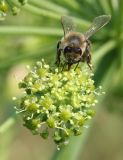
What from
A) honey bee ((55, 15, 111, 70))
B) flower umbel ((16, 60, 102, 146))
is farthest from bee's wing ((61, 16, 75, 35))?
flower umbel ((16, 60, 102, 146))

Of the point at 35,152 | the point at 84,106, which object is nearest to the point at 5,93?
the point at 84,106

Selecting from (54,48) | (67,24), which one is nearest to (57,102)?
(67,24)

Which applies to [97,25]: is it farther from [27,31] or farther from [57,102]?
[57,102]

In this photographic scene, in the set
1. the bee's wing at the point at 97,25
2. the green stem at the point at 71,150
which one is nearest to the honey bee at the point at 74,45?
the bee's wing at the point at 97,25

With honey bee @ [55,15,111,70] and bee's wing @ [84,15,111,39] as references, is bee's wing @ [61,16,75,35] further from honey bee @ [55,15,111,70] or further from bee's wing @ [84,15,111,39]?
bee's wing @ [84,15,111,39]

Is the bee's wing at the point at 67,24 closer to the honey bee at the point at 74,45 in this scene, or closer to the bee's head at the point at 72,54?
the honey bee at the point at 74,45

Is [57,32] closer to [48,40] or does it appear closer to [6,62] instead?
[6,62]
